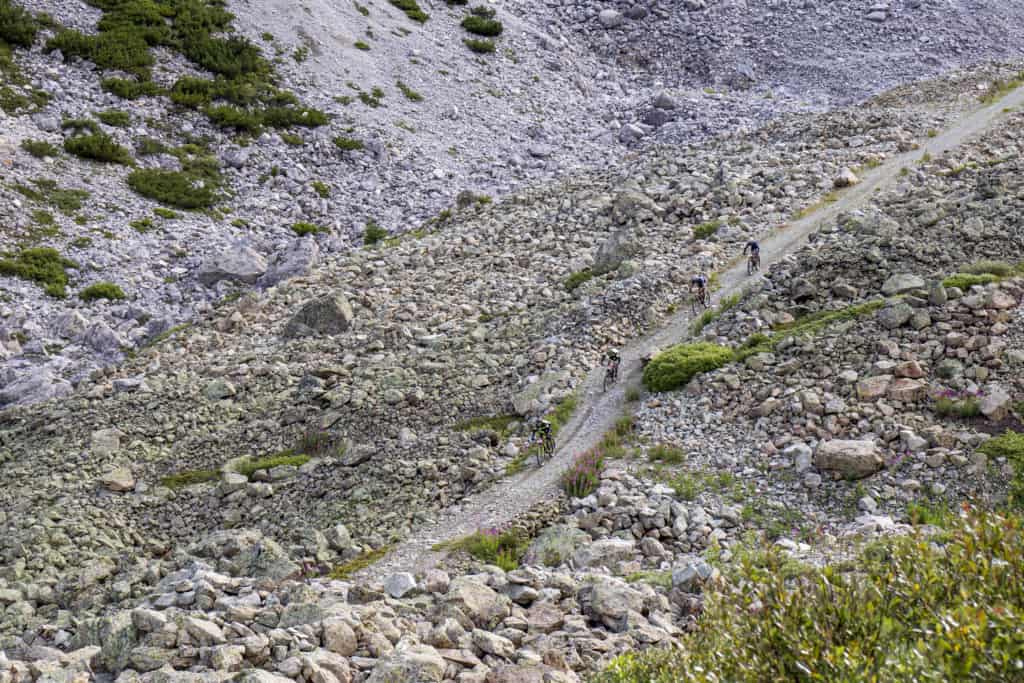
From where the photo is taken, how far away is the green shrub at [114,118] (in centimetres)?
4016

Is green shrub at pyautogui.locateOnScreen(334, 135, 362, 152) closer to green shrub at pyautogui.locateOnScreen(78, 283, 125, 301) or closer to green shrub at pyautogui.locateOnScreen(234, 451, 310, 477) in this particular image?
green shrub at pyautogui.locateOnScreen(78, 283, 125, 301)

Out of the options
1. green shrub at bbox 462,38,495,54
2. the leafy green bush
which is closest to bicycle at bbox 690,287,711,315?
the leafy green bush

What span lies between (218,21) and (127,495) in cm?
4101

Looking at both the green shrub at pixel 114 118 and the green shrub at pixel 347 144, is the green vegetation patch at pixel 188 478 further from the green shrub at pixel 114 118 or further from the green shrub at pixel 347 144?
A: the green shrub at pixel 114 118

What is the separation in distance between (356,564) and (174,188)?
2864cm

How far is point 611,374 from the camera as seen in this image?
22.0m

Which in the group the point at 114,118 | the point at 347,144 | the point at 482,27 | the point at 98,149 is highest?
the point at 482,27

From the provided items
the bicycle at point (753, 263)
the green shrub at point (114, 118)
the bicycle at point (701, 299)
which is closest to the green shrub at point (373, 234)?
the green shrub at point (114, 118)

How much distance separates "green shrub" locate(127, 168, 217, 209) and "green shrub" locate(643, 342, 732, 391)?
26699 mm

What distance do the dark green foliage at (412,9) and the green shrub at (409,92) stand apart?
422 inches

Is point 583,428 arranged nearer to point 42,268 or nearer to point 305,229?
point 305,229

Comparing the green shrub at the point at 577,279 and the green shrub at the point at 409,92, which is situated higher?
the green shrub at the point at 409,92

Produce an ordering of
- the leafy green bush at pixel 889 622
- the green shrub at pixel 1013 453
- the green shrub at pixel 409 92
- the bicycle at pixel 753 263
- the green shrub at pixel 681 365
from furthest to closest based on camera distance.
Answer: the green shrub at pixel 409 92 → the bicycle at pixel 753 263 → the green shrub at pixel 681 365 → the green shrub at pixel 1013 453 → the leafy green bush at pixel 889 622

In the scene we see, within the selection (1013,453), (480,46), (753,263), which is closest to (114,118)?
(480,46)
